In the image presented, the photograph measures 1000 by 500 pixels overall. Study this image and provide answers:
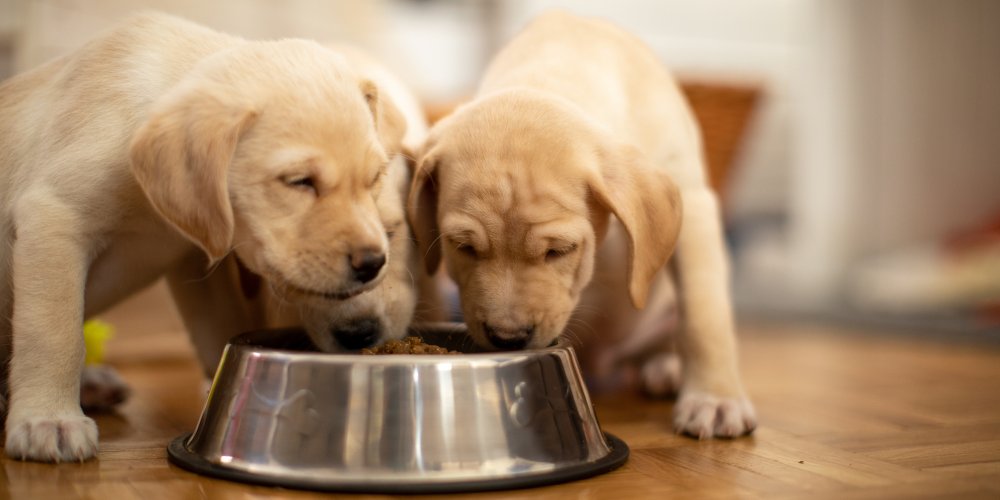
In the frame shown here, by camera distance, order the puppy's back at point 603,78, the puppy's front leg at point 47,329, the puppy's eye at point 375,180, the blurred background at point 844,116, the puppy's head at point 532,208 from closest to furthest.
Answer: the puppy's front leg at point 47,329 → the puppy's eye at point 375,180 → the puppy's head at point 532,208 → the puppy's back at point 603,78 → the blurred background at point 844,116

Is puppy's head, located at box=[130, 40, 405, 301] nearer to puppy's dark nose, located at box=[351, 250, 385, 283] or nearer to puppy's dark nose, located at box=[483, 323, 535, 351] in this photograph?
puppy's dark nose, located at box=[351, 250, 385, 283]

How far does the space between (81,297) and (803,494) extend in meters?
1.55

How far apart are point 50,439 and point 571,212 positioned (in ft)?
4.04

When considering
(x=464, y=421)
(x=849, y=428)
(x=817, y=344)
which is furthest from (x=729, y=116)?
(x=464, y=421)

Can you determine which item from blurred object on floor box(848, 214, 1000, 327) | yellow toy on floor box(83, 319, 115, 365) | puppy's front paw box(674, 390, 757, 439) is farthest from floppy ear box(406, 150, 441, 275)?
blurred object on floor box(848, 214, 1000, 327)

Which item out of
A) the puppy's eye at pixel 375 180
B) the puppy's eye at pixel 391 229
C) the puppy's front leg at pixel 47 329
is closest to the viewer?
the puppy's front leg at pixel 47 329

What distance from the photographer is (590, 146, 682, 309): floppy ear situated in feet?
7.99

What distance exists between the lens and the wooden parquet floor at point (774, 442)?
1.95 m

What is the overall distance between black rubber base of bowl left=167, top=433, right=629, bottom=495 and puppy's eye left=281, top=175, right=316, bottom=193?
0.58m

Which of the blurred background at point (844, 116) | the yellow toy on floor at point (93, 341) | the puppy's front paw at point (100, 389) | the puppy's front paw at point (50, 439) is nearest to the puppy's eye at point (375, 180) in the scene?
the puppy's front paw at point (50, 439)

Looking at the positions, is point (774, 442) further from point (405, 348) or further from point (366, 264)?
point (366, 264)

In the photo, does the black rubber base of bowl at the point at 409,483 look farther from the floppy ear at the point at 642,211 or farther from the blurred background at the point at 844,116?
the blurred background at the point at 844,116

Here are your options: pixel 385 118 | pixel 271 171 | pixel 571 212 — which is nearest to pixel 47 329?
pixel 271 171

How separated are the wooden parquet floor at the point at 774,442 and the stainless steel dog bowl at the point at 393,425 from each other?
50 mm
